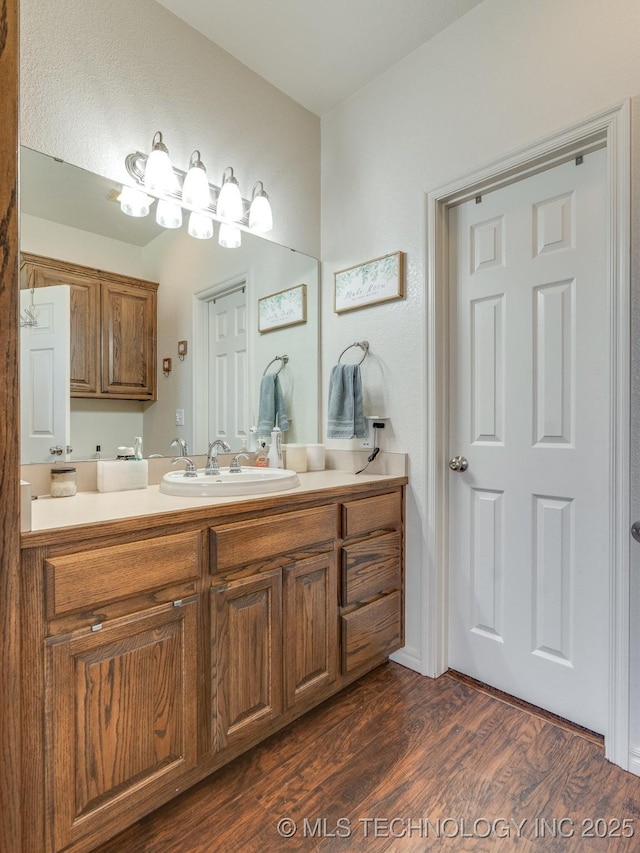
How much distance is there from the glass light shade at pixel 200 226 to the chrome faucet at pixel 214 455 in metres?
0.85

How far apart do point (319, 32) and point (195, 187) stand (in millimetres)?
824

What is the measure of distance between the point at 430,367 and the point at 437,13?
4.43 feet

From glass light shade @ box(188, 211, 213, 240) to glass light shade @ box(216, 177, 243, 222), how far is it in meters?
0.07

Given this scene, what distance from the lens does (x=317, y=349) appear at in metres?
2.28

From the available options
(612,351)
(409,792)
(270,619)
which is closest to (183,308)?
(270,619)

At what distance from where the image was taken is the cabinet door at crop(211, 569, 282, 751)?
4.16 ft

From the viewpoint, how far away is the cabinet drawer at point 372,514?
166cm

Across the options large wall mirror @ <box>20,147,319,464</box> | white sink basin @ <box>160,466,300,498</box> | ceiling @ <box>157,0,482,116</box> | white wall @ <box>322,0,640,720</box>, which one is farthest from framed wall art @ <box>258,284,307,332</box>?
ceiling @ <box>157,0,482,116</box>

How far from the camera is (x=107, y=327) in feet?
5.26

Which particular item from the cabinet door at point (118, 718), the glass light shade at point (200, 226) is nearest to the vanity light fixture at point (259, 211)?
the glass light shade at point (200, 226)

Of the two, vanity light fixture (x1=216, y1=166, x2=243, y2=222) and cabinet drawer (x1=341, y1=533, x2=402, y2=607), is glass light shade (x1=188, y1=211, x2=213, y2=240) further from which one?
cabinet drawer (x1=341, y1=533, x2=402, y2=607)

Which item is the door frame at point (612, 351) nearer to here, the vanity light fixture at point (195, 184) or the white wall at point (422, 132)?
the white wall at point (422, 132)

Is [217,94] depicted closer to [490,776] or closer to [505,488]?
[505,488]

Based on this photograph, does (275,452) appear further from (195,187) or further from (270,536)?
(195,187)
